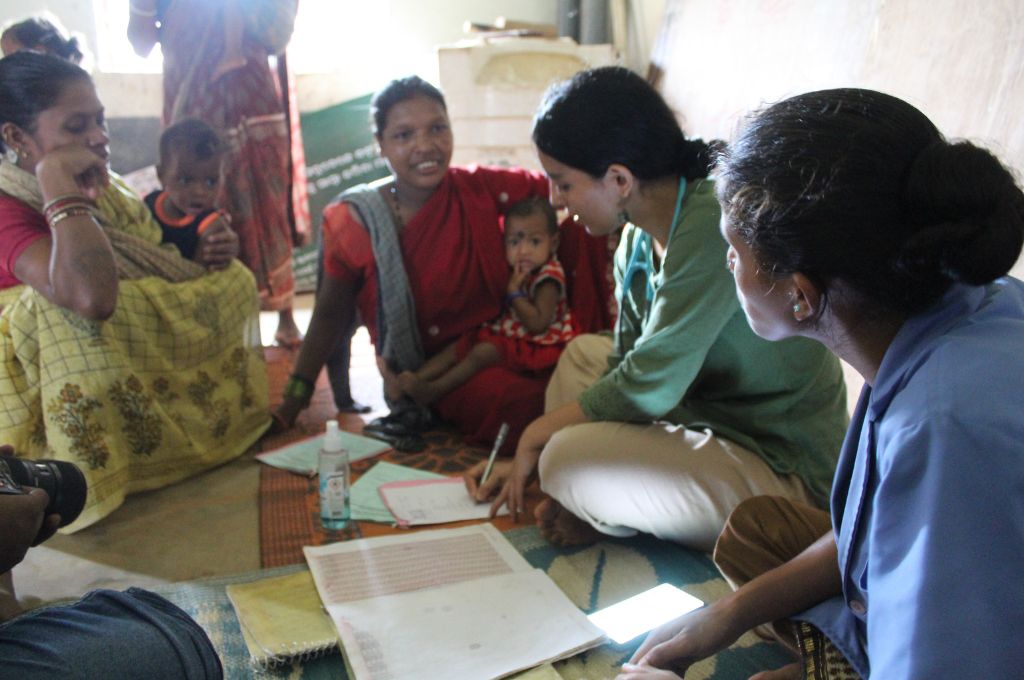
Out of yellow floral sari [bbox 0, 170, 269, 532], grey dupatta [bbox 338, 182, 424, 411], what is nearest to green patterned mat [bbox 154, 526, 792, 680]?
yellow floral sari [bbox 0, 170, 269, 532]

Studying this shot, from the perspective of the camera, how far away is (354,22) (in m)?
4.54

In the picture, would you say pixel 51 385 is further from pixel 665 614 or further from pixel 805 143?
pixel 805 143

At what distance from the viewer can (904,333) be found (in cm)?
77

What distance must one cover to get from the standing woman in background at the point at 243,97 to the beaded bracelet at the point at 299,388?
2.87 feet

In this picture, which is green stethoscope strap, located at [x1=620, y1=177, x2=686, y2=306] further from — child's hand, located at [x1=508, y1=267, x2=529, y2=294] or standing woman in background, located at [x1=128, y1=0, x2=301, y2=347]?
standing woman in background, located at [x1=128, y1=0, x2=301, y2=347]

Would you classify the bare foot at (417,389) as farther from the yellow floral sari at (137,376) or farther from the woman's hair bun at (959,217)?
the woman's hair bun at (959,217)

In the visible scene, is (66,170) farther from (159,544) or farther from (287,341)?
(287,341)

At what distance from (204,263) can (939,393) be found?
1950mm

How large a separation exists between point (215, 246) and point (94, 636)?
1.41 m

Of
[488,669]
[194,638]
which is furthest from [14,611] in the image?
[488,669]

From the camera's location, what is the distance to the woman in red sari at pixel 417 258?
7.77 ft

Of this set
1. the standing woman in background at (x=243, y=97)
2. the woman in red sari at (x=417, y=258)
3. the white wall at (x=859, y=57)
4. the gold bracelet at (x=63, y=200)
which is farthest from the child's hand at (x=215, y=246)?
the white wall at (x=859, y=57)

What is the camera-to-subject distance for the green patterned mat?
4.12ft

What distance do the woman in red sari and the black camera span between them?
1.15 meters
